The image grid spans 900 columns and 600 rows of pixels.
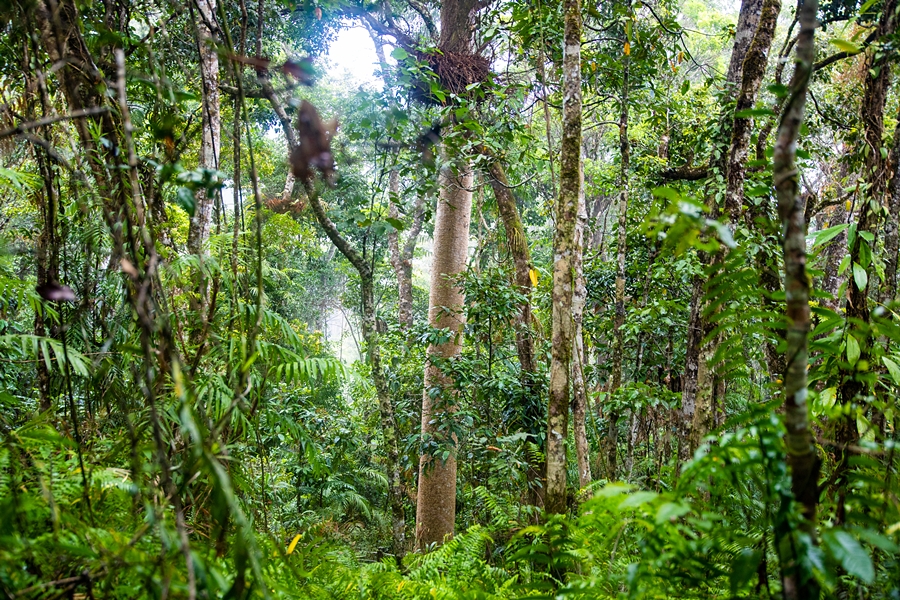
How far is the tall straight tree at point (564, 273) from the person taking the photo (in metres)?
2.77

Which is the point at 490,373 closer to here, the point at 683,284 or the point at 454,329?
the point at 454,329

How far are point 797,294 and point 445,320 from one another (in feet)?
14.7

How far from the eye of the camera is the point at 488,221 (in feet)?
40.7

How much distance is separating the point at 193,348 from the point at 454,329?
9.40 ft

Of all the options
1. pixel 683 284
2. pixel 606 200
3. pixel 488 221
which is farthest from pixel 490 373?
pixel 606 200

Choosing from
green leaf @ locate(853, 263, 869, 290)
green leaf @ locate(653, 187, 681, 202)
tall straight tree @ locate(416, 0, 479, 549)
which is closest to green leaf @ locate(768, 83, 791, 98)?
green leaf @ locate(653, 187, 681, 202)

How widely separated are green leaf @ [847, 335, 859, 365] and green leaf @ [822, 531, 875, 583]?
106 centimetres

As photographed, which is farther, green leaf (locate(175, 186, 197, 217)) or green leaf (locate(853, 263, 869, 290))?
green leaf (locate(853, 263, 869, 290))

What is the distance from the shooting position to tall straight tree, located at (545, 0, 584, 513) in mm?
2766

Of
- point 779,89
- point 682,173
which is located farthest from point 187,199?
point 682,173

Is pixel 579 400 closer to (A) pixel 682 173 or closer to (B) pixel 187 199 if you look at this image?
(B) pixel 187 199

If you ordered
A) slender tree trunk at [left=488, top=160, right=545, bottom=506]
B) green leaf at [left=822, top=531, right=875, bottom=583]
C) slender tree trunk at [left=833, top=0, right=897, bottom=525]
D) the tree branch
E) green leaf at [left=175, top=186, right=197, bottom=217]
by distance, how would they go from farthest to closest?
the tree branch < slender tree trunk at [left=488, top=160, right=545, bottom=506] < slender tree trunk at [left=833, top=0, right=897, bottom=525] < green leaf at [left=175, top=186, right=197, bottom=217] < green leaf at [left=822, top=531, right=875, bottom=583]

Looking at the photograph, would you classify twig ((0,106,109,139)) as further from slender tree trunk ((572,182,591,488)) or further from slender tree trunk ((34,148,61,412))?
slender tree trunk ((572,182,591,488))

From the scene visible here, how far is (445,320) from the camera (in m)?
5.35
